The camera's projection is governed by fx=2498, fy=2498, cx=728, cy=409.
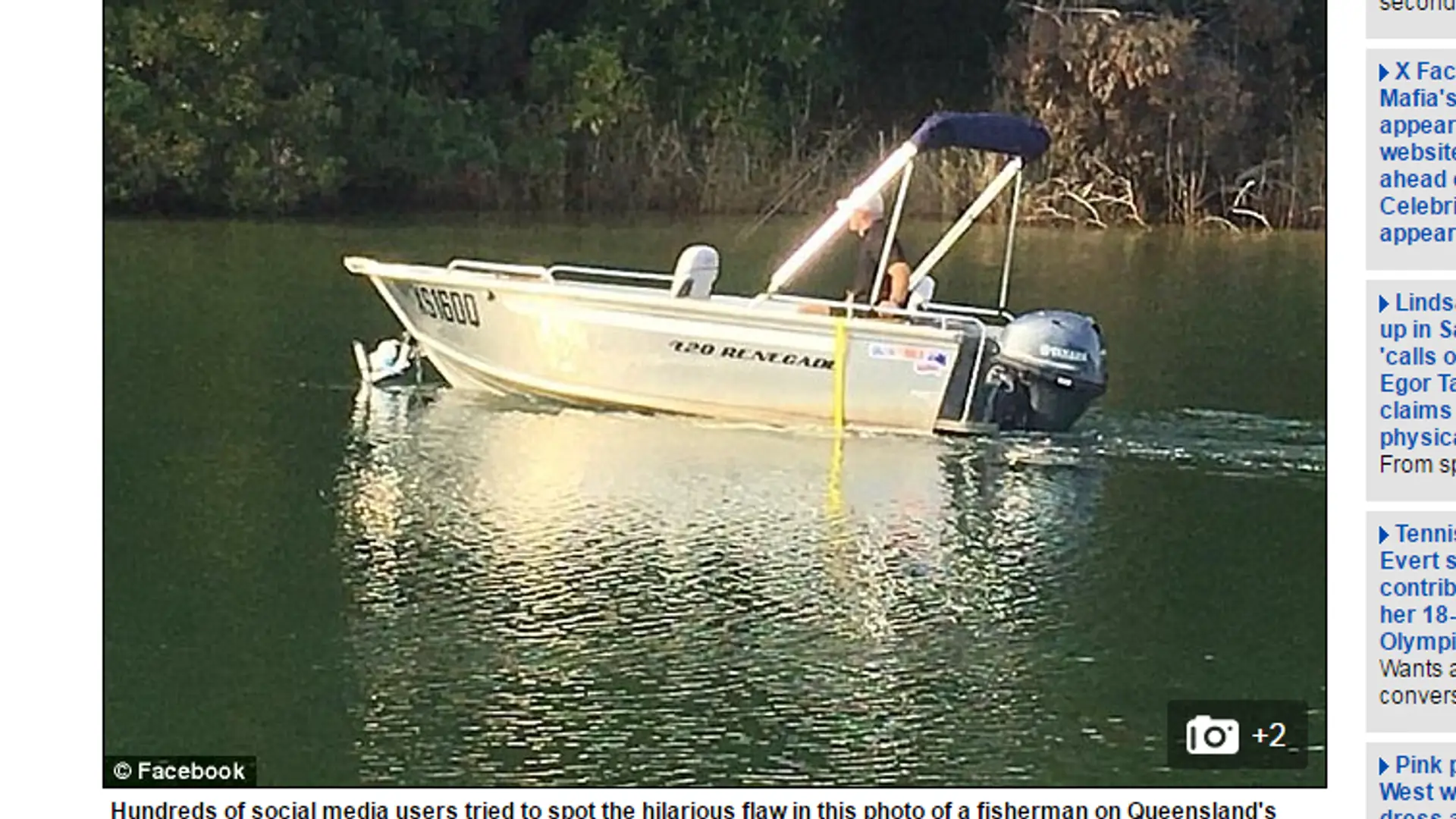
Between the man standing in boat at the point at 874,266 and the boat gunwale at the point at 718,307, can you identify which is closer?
the boat gunwale at the point at 718,307

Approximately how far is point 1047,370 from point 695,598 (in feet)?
4.04

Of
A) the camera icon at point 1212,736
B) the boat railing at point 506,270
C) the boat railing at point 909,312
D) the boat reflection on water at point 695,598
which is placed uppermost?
the boat railing at point 506,270

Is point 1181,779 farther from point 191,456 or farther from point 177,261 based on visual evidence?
point 177,261

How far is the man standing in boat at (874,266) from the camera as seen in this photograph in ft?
→ 15.0

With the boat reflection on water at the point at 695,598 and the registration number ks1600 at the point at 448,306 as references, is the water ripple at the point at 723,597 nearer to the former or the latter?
the boat reflection on water at the point at 695,598

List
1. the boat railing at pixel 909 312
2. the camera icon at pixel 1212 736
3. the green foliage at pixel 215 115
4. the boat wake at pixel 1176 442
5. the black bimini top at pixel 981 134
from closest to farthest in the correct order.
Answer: the camera icon at pixel 1212 736
the boat wake at pixel 1176 442
the black bimini top at pixel 981 134
the boat railing at pixel 909 312
the green foliage at pixel 215 115

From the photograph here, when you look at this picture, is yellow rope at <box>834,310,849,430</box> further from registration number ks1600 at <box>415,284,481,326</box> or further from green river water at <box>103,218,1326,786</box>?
registration number ks1600 at <box>415,284,481,326</box>

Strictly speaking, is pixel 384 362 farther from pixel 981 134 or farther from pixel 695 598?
pixel 695 598

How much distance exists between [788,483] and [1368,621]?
4.89 feet

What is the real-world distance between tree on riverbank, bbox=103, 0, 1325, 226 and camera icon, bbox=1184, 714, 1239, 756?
4.24m

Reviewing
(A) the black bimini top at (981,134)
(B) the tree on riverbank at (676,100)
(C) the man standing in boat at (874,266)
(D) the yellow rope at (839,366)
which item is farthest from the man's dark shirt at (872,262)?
(B) the tree on riverbank at (676,100)

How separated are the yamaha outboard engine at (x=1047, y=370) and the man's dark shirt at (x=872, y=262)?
0.88 feet

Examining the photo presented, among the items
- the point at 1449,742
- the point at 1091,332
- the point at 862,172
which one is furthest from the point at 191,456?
the point at 862,172

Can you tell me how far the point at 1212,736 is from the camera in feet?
9.18
